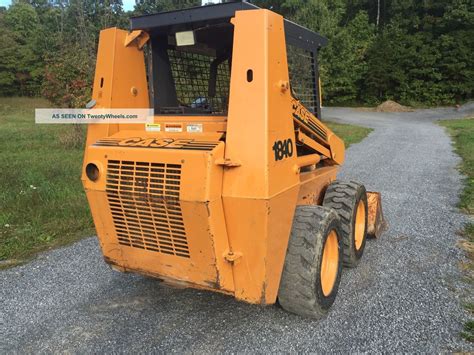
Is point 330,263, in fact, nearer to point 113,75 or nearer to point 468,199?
point 113,75

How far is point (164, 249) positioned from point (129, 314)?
2.72ft

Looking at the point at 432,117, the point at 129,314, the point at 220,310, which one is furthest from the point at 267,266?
the point at 432,117

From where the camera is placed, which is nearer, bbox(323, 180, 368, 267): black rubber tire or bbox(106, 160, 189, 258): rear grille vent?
bbox(106, 160, 189, 258): rear grille vent

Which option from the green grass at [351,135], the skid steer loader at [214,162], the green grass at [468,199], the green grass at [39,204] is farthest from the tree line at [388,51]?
the skid steer loader at [214,162]

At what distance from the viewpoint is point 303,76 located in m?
4.20

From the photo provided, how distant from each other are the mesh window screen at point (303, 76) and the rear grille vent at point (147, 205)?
1.46 meters

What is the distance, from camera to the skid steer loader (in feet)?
9.60

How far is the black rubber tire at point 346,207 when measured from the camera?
429 cm

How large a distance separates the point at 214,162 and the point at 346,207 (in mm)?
1927

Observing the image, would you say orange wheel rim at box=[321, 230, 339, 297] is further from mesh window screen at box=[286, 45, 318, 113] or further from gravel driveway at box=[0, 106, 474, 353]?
mesh window screen at box=[286, 45, 318, 113]

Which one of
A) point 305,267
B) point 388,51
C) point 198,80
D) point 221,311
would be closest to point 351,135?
point 198,80

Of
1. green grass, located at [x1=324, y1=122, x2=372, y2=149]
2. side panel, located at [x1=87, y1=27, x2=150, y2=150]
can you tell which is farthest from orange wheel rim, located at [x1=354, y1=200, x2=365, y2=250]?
green grass, located at [x1=324, y1=122, x2=372, y2=149]

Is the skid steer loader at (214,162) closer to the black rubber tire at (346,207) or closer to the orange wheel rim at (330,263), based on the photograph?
the orange wheel rim at (330,263)

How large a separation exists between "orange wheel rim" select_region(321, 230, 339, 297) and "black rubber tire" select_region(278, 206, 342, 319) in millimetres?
259
